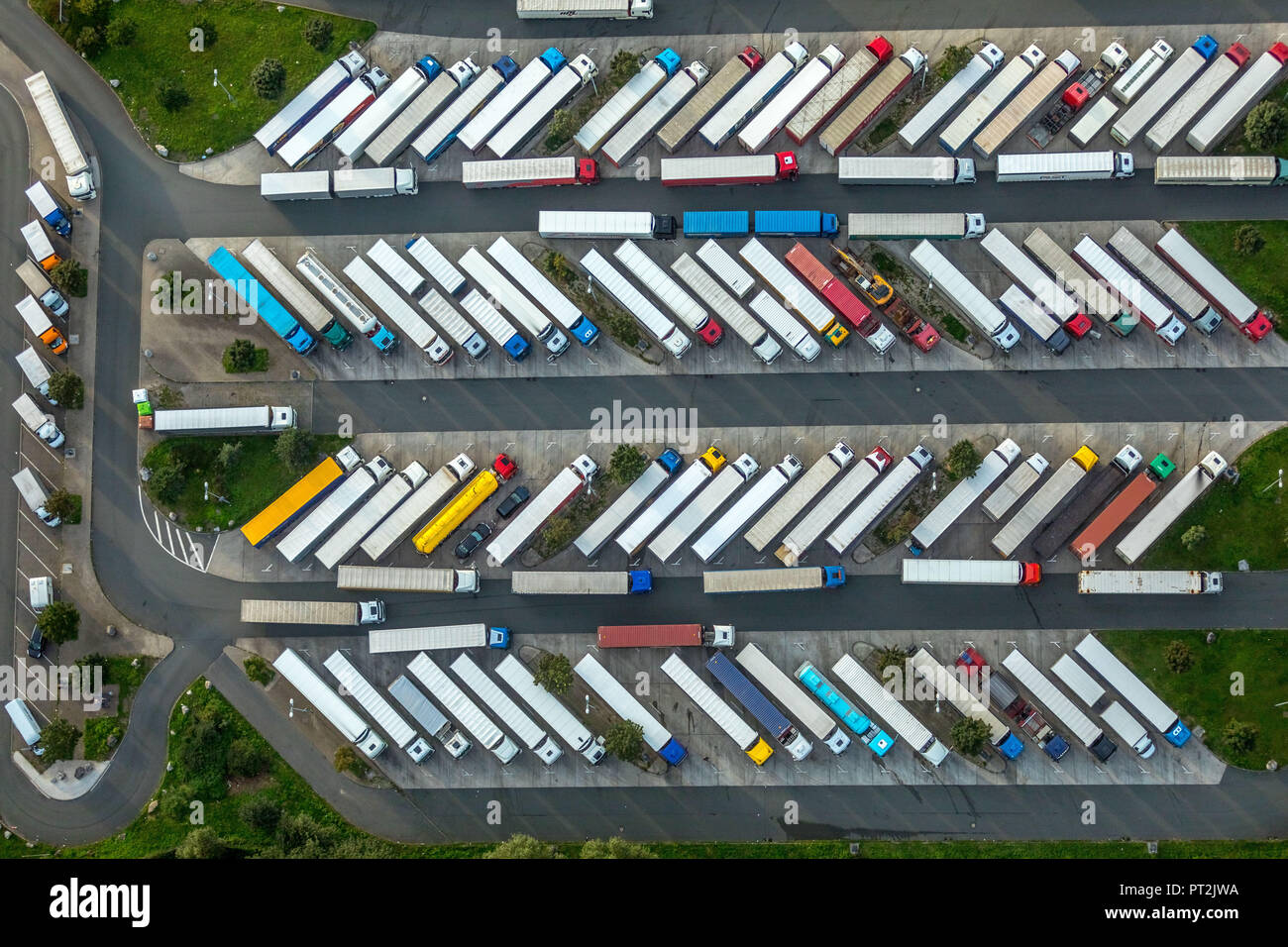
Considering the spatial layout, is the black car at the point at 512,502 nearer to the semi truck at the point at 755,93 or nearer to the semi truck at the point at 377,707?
the semi truck at the point at 377,707

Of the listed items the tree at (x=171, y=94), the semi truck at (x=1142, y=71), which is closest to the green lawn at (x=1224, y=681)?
the semi truck at (x=1142, y=71)

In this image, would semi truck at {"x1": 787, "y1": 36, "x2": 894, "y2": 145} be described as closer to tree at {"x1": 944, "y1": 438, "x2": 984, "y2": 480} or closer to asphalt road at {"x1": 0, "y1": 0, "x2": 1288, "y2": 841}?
asphalt road at {"x1": 0, "y1": 0, "x2": 1288, "y2": 841}

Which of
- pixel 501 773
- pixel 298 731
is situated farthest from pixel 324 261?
pixel 501 773

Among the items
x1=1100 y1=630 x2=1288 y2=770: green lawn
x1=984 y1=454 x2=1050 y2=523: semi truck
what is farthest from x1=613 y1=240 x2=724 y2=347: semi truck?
x1=1100 y1=630 x2=1288 y2=770: green lawn

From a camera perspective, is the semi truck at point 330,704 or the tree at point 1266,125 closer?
the tree at point 1266,125

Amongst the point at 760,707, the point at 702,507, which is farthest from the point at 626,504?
the point at 760,707

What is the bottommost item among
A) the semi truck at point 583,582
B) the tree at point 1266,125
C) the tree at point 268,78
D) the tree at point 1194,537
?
the semi truck at point 583,582
